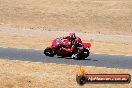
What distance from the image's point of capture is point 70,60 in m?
24.2

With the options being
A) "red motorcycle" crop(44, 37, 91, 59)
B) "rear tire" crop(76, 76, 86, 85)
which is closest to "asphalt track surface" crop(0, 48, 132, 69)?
"red motorcycle" crop(44, 37, 91, 59)

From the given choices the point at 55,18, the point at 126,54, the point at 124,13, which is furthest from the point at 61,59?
A: the point at 124,13

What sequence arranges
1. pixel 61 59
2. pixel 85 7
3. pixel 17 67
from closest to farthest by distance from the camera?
pixel 17 67
pixel 61 59
pixel 85 7

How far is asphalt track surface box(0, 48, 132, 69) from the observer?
23.4m

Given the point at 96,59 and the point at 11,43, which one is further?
the point at 11,43

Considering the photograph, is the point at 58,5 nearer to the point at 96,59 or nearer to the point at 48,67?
the point at 96,59

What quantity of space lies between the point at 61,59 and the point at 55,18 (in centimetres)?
3305

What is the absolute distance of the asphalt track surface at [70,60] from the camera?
76.9ft

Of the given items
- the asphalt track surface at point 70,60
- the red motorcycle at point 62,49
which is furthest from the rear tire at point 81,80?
the red motorcycle at point 62,49

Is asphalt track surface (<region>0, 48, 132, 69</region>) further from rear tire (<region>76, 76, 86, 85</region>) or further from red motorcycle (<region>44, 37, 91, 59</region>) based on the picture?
rear tire (<region>76, 76, 86, 85</region>)

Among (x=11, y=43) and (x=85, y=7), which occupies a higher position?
(x=85, y=7)

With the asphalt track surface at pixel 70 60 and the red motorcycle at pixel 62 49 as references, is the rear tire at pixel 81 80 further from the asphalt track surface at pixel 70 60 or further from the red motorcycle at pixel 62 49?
the red motorcycle at pixel 62 49

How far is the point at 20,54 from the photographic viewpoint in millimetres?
25672

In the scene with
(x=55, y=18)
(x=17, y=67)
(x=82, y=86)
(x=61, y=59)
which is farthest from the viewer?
(x=55, y=18)
